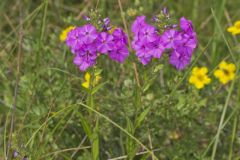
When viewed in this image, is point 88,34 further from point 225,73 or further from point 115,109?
point 225,73

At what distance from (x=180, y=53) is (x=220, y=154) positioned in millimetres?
731

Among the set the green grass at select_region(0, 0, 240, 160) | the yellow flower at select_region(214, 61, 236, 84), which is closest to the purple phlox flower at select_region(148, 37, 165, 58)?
the green grass at select_region(0, 0, 240, 160)

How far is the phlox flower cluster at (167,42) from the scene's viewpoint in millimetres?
1753

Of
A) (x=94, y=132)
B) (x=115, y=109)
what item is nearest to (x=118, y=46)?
(x=94, y=132)

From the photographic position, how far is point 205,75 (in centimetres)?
247

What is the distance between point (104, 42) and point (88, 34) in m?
0.06

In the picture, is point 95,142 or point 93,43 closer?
point 93,43

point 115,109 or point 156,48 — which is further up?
point 156,48

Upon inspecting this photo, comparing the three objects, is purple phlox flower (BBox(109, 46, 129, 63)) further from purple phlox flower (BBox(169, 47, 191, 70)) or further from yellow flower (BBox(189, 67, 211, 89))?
yellow flower (BBox(189, 67, 211, 89))

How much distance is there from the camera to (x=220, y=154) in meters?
2.38

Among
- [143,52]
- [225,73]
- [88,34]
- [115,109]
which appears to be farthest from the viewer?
[225,73]

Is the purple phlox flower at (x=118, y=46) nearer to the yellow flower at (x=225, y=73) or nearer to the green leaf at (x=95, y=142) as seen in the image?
the green leaf at (x=95, y=142)

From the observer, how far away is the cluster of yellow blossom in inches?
95.3

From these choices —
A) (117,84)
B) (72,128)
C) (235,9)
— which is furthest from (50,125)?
(235,9)
